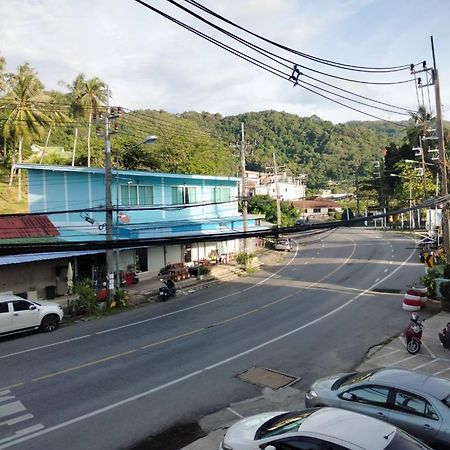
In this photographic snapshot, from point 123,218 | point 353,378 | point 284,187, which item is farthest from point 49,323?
point 284,187

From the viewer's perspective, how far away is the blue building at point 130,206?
27.5 m

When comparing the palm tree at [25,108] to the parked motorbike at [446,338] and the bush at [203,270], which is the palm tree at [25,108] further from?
the parked motorbike at [446,338]

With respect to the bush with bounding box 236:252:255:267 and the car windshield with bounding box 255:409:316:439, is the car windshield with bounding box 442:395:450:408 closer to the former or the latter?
the car windshield with bounding box 255:409:316:439

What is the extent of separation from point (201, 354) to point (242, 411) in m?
4.38

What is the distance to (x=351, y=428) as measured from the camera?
5.91m

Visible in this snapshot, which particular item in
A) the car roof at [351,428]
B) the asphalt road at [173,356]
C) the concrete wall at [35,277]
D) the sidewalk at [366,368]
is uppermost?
the concrete wall at [35,277]

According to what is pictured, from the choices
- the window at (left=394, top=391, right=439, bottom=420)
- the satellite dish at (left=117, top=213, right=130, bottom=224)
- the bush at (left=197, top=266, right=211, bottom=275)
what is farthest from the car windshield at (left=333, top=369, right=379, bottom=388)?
the bush at (left=197, top=266, right=211, bottom=275)

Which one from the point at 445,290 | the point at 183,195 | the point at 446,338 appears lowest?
the point at 446,338

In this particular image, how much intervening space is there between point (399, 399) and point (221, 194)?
1243 inches

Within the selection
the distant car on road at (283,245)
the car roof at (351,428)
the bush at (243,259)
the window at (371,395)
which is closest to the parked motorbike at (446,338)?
the window at (371,395)

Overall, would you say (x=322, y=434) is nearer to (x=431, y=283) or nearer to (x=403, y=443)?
(x=403, y=443)

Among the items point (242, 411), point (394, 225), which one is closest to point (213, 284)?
point (242, 411)

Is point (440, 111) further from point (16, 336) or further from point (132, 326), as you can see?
point (16, 336)

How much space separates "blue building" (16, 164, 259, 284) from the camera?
90.3 ft
